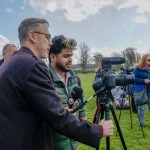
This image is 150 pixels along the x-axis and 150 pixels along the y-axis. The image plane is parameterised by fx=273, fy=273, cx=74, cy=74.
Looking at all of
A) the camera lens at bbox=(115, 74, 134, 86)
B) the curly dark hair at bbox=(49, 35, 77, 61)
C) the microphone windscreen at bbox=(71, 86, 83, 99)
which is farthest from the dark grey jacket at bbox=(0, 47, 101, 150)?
the curly dark hair at bbox=(49, 35, 77, 61)

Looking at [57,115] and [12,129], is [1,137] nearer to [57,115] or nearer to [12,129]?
[12,129]

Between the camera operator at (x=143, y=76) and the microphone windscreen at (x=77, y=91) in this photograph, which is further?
the camera operator at (x=143, y=76)

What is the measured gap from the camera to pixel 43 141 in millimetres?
2109

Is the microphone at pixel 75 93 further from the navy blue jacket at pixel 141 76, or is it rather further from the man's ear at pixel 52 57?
the navy blue jacket at pixel 141 76

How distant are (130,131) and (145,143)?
50.6 inches

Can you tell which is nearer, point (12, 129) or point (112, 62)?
point (12, 129)

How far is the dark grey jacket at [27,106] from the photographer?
199 centimetres

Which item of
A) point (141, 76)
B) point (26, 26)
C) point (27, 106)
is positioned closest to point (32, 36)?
point (26, 26)

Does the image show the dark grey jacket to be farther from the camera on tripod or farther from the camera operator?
the camera operator

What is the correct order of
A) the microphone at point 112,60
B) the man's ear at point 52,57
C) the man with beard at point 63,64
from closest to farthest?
the microphone at point 112,60 → the man with beard at point 63,64 → the man's ear at point 52,57

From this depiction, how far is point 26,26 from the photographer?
7.61ft

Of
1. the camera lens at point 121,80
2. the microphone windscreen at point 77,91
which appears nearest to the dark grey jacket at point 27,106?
the microphone windscreen at point 77,91

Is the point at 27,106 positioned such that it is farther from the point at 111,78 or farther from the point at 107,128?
the point at 111,78

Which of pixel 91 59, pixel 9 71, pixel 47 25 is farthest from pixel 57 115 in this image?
pixel 91 59
